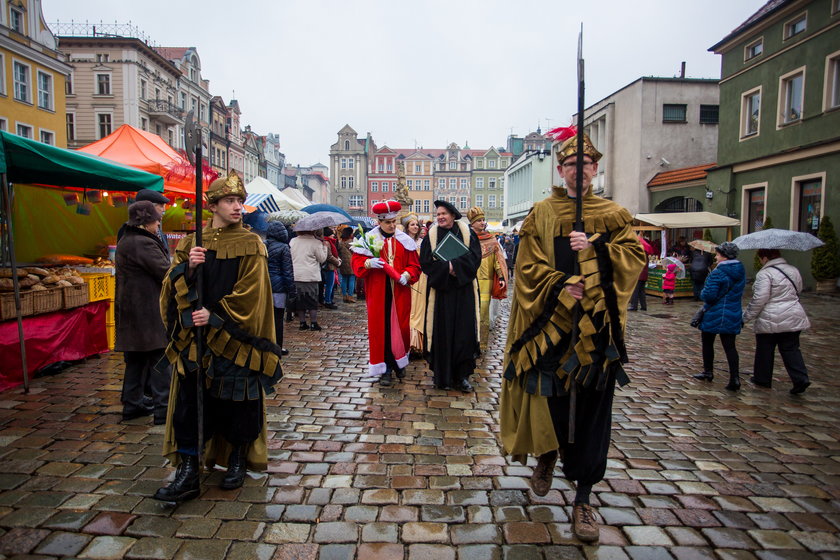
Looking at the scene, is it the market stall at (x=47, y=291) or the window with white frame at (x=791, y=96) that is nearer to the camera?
the market stall at (x=47, y=291)

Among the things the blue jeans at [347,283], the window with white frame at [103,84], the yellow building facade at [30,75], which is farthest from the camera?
the window with white frame at [103,84]

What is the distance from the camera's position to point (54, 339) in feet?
21.0

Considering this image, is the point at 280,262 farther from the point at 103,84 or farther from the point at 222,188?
the point at 103,84

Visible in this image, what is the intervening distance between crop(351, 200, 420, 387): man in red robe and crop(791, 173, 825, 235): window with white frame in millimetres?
15499

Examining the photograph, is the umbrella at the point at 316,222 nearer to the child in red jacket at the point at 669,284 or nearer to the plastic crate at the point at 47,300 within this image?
the plastic crate at the point at 47,300

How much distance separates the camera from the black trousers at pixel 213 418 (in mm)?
3430

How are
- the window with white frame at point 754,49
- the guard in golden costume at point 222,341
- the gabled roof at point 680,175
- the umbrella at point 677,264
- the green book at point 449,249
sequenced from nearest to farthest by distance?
the guard in golden costume at point 222,341 → the green book at point 449,249 → the umbrella at point 677,264 → the window with white frame at point 754,49 → the gabled roof at point 680,175

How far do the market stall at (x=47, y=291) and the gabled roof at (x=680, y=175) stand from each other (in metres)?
21.9

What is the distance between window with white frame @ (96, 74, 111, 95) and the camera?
4019cm

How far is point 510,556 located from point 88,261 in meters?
7.71

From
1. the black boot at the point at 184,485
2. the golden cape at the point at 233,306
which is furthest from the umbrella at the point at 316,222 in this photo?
the black boot at the point at 184,485

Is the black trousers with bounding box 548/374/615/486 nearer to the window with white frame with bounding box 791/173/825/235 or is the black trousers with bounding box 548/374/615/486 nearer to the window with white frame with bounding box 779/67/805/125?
the window with white frame with bounding box 791/173/825/235

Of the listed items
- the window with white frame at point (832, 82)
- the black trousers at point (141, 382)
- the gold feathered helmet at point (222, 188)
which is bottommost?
the black trousers at point (141, 382)

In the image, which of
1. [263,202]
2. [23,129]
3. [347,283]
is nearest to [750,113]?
[347,283]
